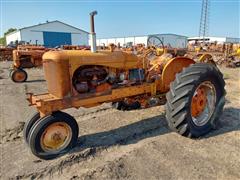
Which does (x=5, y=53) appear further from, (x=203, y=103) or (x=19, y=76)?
(x=203, y=103)

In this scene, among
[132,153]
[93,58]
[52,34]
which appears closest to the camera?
[132,153]

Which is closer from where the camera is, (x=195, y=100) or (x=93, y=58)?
(x=93, y=58)

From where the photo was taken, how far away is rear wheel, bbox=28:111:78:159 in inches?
152

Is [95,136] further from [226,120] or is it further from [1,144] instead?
[226,120]

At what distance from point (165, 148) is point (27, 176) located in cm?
203

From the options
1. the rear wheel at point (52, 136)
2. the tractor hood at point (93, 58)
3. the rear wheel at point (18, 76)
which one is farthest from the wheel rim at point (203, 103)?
the rear wheel at point (18, 76)

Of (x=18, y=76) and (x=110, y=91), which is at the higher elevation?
(x=110, y=91)

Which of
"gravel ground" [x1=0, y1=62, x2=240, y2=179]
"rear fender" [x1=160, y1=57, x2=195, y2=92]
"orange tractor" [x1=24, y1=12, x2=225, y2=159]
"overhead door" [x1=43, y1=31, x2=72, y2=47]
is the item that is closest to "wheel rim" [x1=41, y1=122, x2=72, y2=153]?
"orange tractor" [x1=24, y1=12, x2=225, y2=159]

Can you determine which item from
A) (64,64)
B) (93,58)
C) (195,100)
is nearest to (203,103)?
(195,100)

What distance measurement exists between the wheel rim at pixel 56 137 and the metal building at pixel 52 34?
127 ft

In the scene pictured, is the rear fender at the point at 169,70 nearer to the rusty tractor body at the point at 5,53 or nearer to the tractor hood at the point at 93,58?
the tractor hood at the point at 93,58

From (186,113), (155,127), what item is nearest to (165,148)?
(186,113)

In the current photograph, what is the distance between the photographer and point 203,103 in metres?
4.84

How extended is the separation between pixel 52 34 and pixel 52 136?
136 ft
